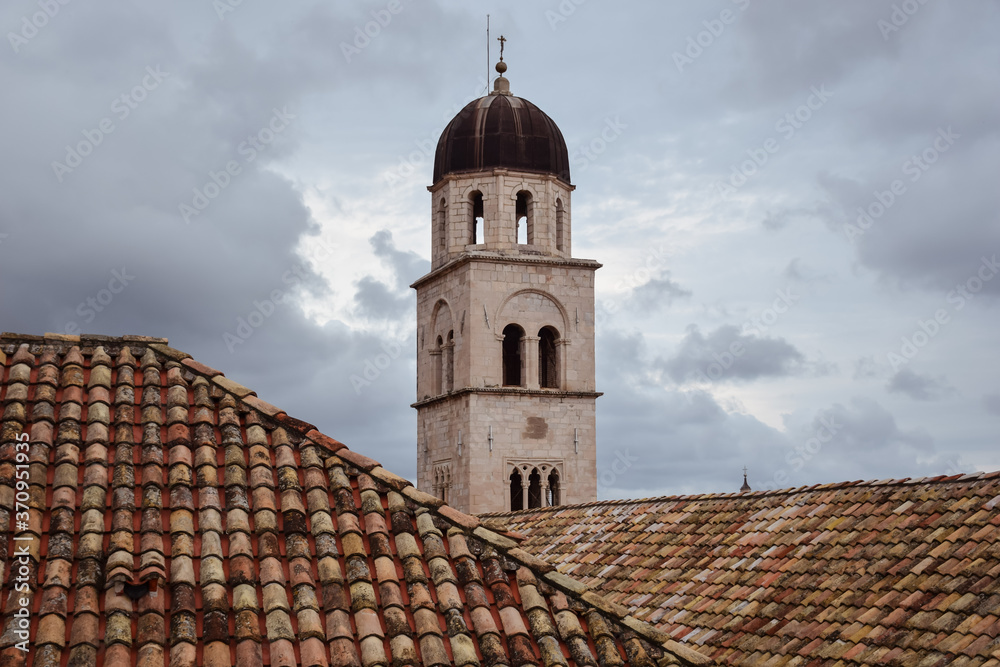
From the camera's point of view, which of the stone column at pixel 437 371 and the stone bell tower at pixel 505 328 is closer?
the stone bell tower at pixel 505 328

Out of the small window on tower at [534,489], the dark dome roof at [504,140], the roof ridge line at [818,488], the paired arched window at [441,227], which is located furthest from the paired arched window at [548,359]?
the roof ridge line at [818,488]

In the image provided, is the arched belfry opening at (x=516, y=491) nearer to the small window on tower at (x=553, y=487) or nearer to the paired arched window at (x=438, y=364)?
the small window on tower at (x=553, y=487)

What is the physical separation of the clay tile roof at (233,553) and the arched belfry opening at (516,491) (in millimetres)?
21151

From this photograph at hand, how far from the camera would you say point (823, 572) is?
10930 millimetres

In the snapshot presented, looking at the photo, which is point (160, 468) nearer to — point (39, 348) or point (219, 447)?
point (219, 447)

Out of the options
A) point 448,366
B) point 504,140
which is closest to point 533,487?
point 448,366

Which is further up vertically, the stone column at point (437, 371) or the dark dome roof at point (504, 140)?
the dark dome roof at point (504, 140)


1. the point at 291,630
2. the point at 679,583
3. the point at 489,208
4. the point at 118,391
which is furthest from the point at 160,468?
the point at 489,208

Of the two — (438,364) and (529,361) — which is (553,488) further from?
(438,364)

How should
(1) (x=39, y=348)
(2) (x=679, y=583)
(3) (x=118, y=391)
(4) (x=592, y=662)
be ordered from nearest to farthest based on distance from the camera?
(4) (x=592, y=662) < (3) (x=118, y=391) < (1) (x=39, y=348) < (2) (x=679, y=583)

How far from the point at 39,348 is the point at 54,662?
134 inches

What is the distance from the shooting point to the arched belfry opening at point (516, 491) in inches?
1139

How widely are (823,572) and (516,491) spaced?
60.9 ft

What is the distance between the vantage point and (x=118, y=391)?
788 cm
